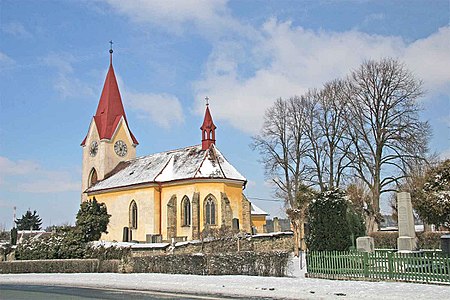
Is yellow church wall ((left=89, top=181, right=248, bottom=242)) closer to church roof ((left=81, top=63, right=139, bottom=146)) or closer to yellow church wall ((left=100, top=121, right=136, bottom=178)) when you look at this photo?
yellow church wall ((left=100, top=121, right=136, bottom=178))

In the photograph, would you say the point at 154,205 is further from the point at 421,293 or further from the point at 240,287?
the point at 421,293

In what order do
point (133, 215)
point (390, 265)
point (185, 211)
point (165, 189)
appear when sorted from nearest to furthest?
point (390, 265) → point (185, 211) → point (165, 189) → point (133, 215)

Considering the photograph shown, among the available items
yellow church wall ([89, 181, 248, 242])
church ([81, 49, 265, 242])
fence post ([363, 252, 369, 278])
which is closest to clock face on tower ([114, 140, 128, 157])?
church ([81, 49, 265, 242])

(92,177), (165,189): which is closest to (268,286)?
(165,189)

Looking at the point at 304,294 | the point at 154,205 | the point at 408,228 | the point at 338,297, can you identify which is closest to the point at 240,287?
the point at 304,294

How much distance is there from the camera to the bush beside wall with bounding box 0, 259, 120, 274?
85.6 ft

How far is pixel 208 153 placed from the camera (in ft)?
137

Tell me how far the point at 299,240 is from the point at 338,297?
21259 mm

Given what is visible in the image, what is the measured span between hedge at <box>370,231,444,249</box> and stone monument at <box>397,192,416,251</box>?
10287 millimetres

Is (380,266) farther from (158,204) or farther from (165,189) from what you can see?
(158,204)

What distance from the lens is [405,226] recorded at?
66.5 feet

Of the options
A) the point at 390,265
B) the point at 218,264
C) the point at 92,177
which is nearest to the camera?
the point at 390,265

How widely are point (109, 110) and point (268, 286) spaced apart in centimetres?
3684

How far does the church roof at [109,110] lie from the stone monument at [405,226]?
34.2 m
